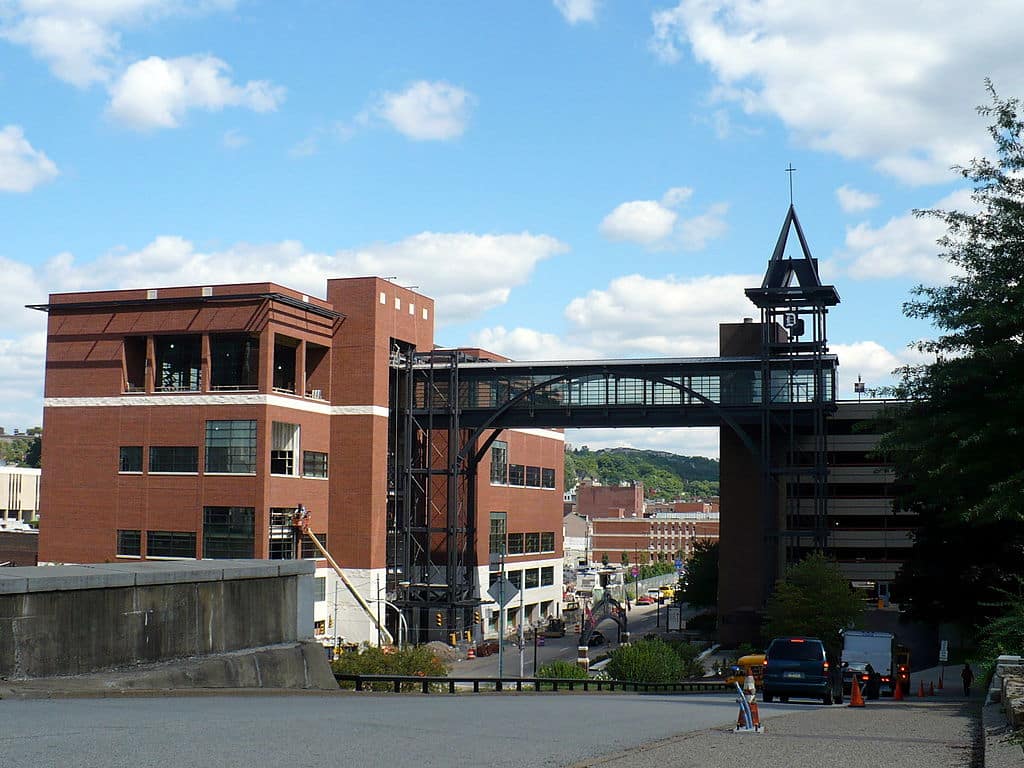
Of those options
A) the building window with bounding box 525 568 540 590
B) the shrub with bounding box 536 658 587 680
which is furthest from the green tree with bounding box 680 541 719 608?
the shrub with bounding box 536 658 587 680

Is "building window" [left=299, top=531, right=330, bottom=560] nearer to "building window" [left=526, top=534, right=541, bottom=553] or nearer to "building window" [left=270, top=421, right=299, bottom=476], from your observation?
"building window" [left=270, top=421, right=299, bottom=476]

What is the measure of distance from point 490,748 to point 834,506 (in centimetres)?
6083

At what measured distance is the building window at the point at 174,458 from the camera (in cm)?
5953

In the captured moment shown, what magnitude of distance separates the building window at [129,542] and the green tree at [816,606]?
32290 mm

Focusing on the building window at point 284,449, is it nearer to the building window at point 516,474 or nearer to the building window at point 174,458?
the building window at point 174,458

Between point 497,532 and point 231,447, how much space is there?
2650 cm

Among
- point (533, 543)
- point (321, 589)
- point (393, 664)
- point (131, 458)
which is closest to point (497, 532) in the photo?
→ point (533, 543)

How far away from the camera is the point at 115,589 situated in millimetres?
15031

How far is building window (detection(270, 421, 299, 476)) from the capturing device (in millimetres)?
60156

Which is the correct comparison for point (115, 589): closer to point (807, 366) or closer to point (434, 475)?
point (807, 366)

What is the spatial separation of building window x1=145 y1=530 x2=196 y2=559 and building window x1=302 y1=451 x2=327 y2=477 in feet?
22.1

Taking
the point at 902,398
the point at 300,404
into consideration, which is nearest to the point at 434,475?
the point at 300,404

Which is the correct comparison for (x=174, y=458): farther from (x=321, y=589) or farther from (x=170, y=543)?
(x=321, y=589)

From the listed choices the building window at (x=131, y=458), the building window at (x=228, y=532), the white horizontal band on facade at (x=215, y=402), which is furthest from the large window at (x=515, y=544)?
the building window at (x=131, y=458)
